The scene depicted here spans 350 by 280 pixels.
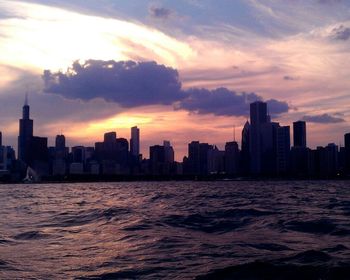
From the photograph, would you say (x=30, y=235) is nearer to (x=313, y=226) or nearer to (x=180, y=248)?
(x=180, y=248)

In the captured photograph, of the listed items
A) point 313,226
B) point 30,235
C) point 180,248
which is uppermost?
point 313,226

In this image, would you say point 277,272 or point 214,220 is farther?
point 214,220

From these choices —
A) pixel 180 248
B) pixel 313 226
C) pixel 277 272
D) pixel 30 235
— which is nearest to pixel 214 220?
pixel 313 226

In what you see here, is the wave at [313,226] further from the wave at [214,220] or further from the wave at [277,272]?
the wave at [277,272]

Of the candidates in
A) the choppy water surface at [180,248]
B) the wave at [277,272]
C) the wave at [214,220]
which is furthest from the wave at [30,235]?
Result: the wave at [277,272]

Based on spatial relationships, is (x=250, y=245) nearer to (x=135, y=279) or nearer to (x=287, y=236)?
(x=287, y=236)

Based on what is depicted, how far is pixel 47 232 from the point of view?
23.7 metres

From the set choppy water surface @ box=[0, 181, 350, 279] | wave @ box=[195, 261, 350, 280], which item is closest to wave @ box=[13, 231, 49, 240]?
choppy water surface @ box=[0, 181, 350, 279]

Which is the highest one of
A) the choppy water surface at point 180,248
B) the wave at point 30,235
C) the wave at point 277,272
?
the wave at point 277,272

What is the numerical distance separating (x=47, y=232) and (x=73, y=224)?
3716mm

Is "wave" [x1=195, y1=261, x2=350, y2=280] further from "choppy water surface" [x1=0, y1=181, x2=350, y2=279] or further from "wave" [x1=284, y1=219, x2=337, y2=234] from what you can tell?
"wave" [x1=284, y1=219, x2=337, y2=234]

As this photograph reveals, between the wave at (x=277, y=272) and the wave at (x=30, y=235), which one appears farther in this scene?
the wave at (x=30, y=235)

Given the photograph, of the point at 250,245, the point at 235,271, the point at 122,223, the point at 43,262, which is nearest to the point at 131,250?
the point at 43,262

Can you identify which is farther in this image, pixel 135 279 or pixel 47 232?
pixel 47 232
